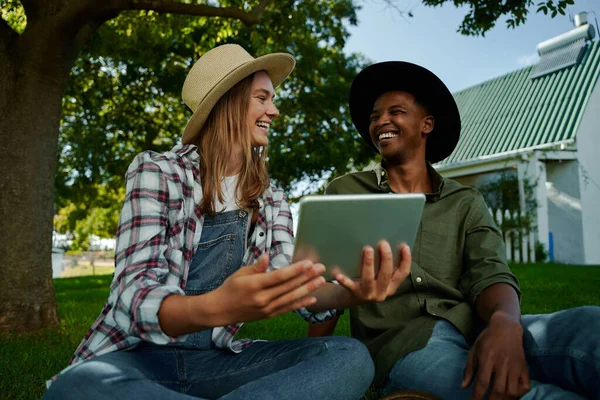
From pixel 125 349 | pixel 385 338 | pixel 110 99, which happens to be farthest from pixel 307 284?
pixel 110 99

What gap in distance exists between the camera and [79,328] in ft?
17.2

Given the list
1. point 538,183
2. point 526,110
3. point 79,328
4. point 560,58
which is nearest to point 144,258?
point 79,328

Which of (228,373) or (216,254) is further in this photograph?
(216,254)

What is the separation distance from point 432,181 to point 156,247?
1.62m

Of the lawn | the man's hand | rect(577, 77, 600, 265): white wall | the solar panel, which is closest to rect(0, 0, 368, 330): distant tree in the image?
the lawn

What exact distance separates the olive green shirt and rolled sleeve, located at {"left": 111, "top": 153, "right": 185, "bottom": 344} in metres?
1.06

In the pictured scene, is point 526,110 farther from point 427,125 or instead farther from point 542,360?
point 542,360

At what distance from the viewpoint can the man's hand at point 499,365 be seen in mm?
1993

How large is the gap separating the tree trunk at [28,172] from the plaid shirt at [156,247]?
343 centimetres

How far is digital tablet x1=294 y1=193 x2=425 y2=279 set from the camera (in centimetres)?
159

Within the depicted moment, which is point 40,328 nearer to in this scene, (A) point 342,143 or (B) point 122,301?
(B) point 122,301

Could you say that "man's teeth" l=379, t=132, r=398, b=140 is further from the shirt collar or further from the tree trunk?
the tree trunk

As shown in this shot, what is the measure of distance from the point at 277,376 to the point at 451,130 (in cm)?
185

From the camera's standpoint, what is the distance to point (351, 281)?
1.86m
